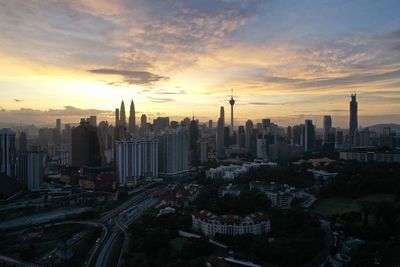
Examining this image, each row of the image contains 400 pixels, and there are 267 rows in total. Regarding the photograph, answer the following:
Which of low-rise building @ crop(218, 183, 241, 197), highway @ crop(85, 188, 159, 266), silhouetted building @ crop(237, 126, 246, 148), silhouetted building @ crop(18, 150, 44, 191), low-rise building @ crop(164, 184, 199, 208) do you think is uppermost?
silhouetted building @ crop(237, 126, 246, 148)

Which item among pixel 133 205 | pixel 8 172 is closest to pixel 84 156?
pixel 8 172

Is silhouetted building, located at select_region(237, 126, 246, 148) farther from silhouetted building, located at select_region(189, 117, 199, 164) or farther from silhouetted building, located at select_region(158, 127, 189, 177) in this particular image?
silhouetted building, located at select_region(158, 127, 189, 177)

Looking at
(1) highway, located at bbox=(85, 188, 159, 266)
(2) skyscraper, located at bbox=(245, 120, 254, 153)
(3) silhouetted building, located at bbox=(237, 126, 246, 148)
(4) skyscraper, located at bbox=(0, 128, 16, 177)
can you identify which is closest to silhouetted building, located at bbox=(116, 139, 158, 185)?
(1) highway, located at bbox=(85, 188, 159, 266)

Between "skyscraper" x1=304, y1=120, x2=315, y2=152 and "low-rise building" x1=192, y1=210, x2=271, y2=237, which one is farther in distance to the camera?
"skyscraper" x1=304, y1=120, x2=315, y2=152

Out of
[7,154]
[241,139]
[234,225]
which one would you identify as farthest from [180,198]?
[241,139]

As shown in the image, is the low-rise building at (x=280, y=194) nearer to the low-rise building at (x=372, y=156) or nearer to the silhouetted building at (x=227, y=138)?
the low-rise building at (x=372, y=156)

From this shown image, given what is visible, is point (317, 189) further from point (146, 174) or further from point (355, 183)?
point (146, 174)
